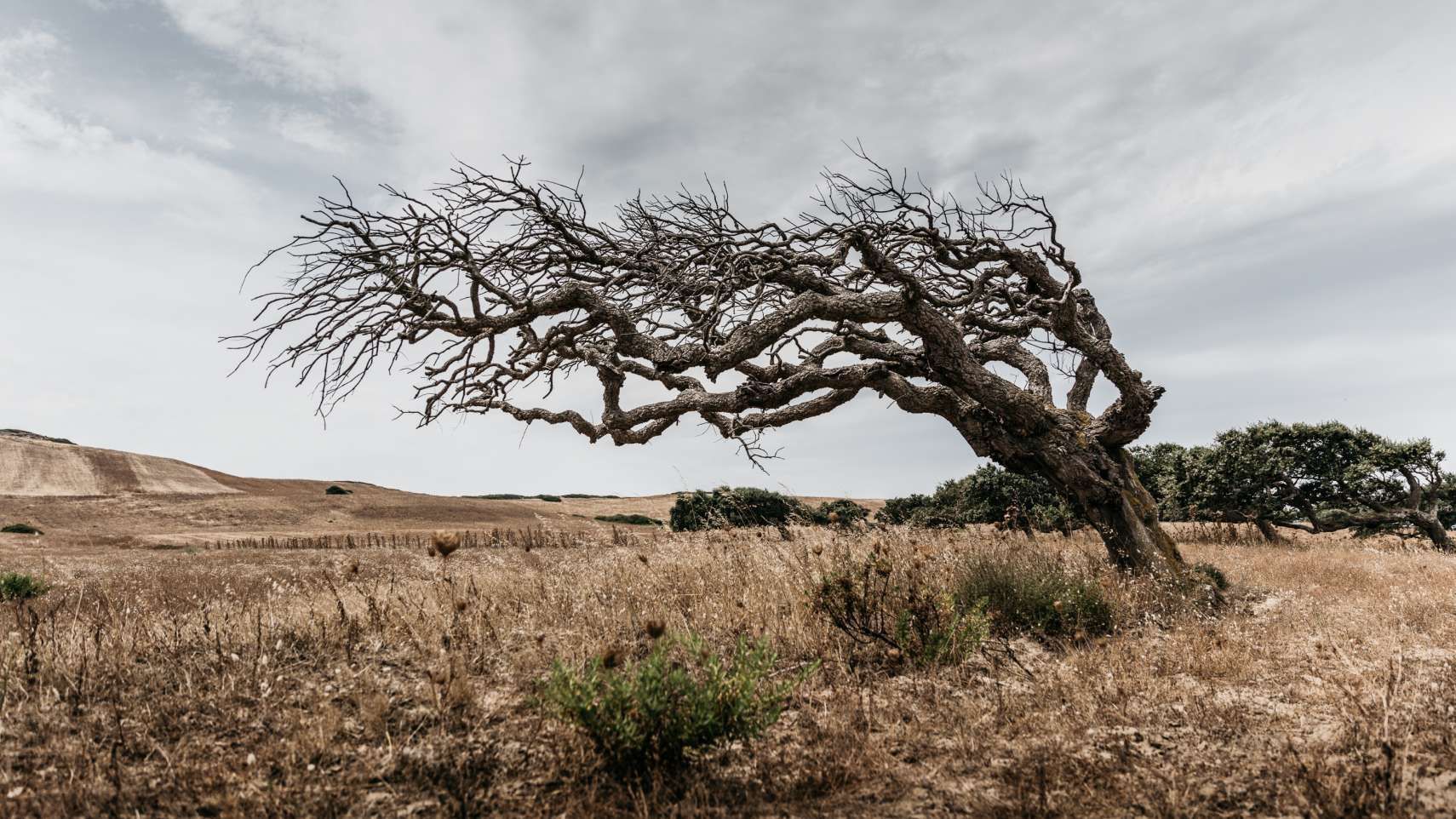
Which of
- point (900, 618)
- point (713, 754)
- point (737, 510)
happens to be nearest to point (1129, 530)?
point (737, 510)

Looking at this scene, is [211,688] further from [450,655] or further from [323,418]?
[323,418]

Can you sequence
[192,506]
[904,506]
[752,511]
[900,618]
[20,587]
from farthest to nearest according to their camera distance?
1. [192,506]
2. [904,506]
3. [20,587]
4. [752,511]
5. [900,618]

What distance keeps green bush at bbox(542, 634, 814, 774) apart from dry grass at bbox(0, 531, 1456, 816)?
164mm

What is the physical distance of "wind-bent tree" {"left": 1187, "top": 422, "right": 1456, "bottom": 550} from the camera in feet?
69.4

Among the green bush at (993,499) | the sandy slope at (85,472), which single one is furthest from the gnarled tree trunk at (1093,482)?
the sandy slope at (85,472)

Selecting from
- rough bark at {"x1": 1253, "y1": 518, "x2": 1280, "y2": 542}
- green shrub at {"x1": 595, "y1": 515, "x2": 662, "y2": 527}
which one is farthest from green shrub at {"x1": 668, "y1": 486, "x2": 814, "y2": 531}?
rough bark at {"x1": 1253, "y1": 518, "x2": 1280, "y2": 542}

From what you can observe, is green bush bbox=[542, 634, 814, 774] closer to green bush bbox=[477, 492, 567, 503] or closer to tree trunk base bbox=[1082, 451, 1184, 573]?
tree trunk base bbox=[1082, 451, 1184, 573]

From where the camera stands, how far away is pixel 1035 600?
7.16 m

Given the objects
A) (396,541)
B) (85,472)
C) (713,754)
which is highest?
(85,472)

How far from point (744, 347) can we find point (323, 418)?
4.71 metres

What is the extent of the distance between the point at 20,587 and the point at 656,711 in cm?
1524

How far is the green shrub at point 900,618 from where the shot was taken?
18.7 ft

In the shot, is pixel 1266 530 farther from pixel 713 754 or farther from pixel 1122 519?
pixel 713 754

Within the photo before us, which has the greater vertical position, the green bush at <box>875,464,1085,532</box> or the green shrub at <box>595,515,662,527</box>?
the green bush at <box>875,464,1085,532</box>
